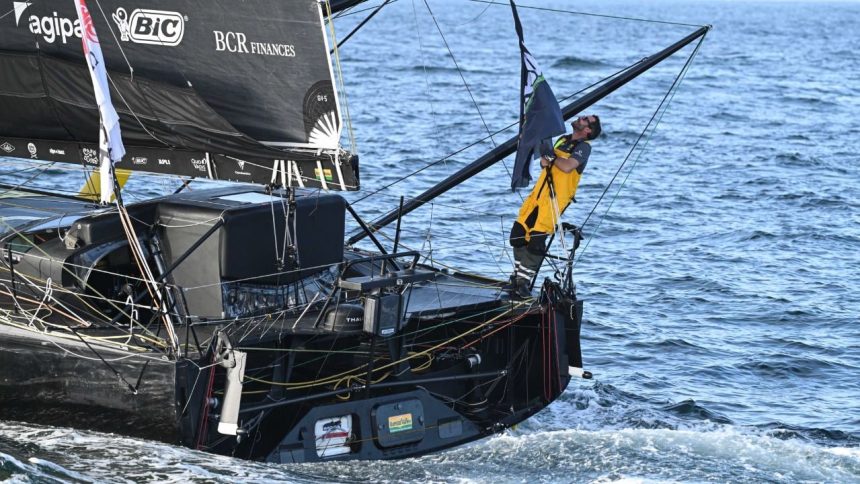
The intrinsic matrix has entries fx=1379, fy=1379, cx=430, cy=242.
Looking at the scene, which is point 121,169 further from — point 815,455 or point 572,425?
point 815,455

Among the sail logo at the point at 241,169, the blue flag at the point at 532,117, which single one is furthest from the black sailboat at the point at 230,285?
the blue flag at the point at 532,117

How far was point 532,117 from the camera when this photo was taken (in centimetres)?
998

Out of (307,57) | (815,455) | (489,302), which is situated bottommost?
(815,455)

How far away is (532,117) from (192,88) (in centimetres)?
247

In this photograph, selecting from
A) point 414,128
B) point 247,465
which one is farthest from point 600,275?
point 414,128

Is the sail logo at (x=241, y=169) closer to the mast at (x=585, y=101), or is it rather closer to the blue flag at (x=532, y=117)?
the mast at (x=585, y=101)

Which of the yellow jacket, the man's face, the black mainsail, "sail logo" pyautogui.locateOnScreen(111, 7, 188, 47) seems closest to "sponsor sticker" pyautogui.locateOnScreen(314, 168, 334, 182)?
the black mainsail

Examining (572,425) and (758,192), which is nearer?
(572,425)

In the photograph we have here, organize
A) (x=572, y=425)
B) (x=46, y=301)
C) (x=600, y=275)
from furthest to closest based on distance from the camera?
1. (x=600, y=275)
2. (x=572, y=425)
3. (x=46, y=301)

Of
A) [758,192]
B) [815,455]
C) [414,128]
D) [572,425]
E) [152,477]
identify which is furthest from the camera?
[414,128]

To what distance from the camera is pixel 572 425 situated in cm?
1076

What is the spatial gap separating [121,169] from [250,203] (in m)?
1.58

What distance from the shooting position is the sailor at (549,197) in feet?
33.7

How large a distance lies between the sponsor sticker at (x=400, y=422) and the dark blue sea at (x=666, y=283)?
23 cm
